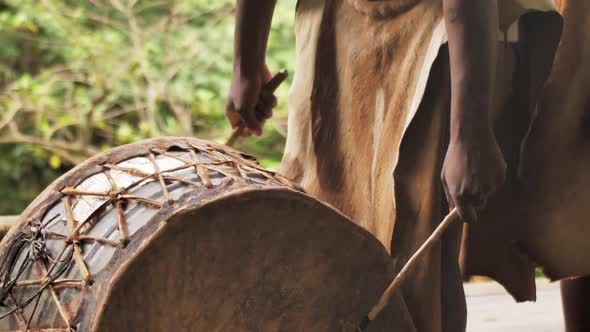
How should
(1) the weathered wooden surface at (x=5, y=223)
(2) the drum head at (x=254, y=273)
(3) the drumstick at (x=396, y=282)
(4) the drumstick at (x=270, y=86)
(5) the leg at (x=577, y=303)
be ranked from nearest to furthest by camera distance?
1. (2) the drum head at (x=254, y=273)
2. (3) the drumstick at (x=396, y=282)
3. (1) the weathered wooden surface at (x=5, y=223)
4. (4) the drumstick at (x=270, y=86)
5. (5) the leg at (x=577, y=303)

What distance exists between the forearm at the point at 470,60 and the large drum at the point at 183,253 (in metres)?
0.26

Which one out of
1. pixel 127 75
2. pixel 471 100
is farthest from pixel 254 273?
pixel 127 75

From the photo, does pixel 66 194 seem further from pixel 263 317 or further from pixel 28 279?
pixel 263 317

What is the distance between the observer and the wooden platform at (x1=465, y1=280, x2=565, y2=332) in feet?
10.9

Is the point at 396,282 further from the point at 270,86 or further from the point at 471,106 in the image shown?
the point at 270,86

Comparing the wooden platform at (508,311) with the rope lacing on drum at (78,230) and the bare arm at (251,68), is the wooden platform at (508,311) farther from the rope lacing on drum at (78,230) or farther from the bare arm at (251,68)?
A: the rope lacing on drum at (78,230)

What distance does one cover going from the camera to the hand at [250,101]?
2205 mm

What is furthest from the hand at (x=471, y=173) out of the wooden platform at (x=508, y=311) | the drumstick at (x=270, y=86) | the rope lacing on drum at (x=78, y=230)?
the wooden platform at (x=508, y=311)

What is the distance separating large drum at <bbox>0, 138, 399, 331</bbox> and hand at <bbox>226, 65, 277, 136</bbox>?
0.46 metres

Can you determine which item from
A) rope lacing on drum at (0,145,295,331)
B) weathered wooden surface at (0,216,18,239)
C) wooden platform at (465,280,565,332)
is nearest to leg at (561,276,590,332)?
wooden platform at (465,280,565,332)

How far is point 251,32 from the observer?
7.04 ft

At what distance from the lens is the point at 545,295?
3834 millimetres

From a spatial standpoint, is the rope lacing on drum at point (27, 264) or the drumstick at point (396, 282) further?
the drumstick at point (396, 282)

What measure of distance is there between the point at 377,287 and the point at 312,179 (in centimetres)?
42
